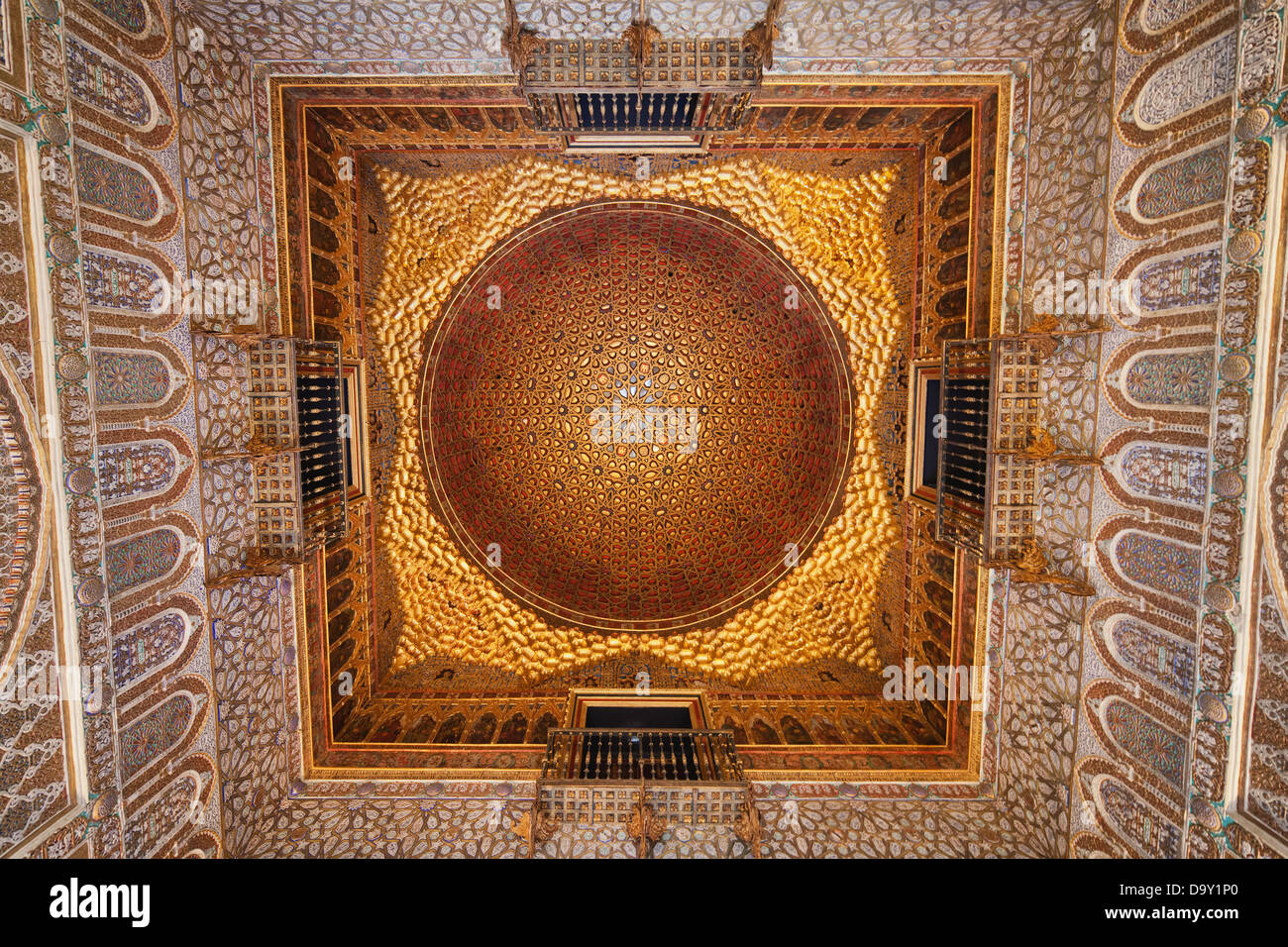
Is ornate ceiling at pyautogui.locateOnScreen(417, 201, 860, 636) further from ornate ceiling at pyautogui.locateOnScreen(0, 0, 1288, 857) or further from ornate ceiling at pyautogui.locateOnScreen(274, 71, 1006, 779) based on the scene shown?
ornate ceiling at pyautogui.locateOnScreen(0, 0, 1288, 857)

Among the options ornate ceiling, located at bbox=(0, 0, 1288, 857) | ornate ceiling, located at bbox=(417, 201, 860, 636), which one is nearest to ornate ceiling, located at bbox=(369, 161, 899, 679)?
ornate ceiling, located at bbox=(417, 201, 860, 636)

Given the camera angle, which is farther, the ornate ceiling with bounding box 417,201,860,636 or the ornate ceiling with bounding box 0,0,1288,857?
the ornate ceiling with bounding box 417,201,860,636

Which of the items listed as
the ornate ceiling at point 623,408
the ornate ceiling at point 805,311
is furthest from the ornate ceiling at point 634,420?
the ornate ceiling at point 805,311

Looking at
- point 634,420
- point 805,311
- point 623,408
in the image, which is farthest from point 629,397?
point 805,311

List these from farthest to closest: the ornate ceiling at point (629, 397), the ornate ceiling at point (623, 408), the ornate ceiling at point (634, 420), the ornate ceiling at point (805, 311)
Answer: the ornate ceiling at point (634, 420) < the ornate ceiling at point (623, 408) < the ornate ceiling at point (629, 397) < the ornate ceiling at point (805, 311)

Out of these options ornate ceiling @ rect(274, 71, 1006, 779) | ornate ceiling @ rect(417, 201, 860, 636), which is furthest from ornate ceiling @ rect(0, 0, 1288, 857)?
ornate ceiling @ rect(417, 201, 860, 636)

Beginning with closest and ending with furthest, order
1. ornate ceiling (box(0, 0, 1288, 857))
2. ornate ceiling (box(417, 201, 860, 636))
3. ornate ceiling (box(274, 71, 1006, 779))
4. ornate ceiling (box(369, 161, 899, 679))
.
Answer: ornate ceiling (box(0, 0, 1288, 857)) < ornate ceiling (box(274, 71, 1006, 779)) < ornate ceiling (box(369, 161, 899, 679)) < ornate ceiling (box(417, 201, 860, 636))

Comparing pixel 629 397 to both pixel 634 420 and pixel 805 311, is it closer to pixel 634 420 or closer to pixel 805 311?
pixel 634 420

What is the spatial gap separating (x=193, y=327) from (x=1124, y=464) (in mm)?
9402

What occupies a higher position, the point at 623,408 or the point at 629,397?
the point at 629,397

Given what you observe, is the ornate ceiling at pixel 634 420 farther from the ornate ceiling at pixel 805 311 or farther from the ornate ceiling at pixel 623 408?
the ornate ceiling at pixel 805 311

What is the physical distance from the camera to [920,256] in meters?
8.27

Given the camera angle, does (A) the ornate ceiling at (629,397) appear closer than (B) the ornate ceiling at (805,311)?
No

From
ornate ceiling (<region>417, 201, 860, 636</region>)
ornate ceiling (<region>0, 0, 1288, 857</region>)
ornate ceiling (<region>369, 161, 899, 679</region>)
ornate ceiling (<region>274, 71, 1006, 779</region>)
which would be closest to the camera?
ornate ceiling (<region>0, 0, 1288, 857</region>)
